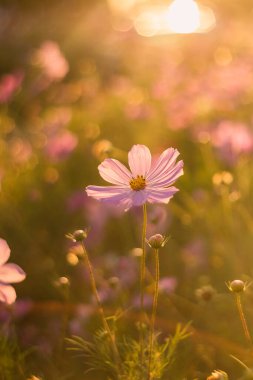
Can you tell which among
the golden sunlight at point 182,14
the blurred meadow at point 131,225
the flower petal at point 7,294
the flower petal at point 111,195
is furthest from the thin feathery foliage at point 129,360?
the golden sunlight at point 182,14

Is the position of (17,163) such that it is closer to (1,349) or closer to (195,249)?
(195,249)

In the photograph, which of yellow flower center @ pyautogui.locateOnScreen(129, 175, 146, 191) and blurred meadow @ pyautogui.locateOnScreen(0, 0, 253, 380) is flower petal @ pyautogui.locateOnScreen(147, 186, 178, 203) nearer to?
yellow flower center @ pyautogui.locateOnScreen(129, 175, 146, 191)

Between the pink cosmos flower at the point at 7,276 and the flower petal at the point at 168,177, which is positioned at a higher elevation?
the flower petal at the point at 168,177

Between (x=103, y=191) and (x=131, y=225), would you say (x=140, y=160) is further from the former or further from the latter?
(x=131, y=225)

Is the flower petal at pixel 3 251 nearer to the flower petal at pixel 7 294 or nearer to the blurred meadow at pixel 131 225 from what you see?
the flower petal at pixel 7 294

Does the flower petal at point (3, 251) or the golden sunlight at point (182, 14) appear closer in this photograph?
the flower petal at point (3, 251)

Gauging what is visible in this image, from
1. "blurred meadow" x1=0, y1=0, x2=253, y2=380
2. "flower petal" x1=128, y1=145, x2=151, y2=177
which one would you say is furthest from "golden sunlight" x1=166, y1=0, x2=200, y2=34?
"flower petal" x1=128, y1=145, x2=151, y2=177

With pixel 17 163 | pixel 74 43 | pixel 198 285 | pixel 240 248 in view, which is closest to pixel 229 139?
pixel 240 248

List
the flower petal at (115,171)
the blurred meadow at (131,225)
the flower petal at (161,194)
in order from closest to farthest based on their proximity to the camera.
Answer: the flower petal at (161,194)
the flower petal at (115,171)
the blurred meadow at (131,225)
